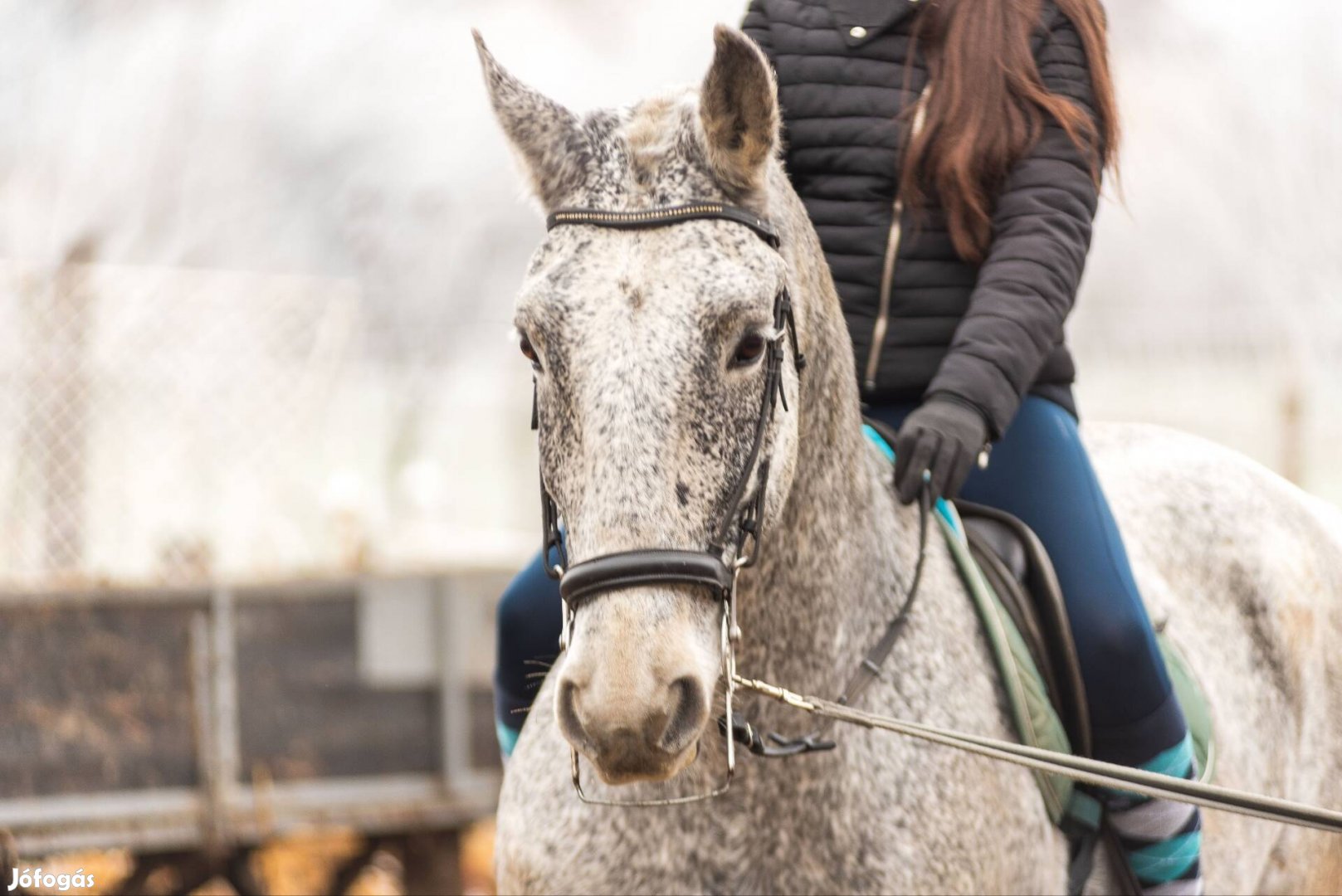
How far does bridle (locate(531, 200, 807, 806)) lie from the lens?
184cm

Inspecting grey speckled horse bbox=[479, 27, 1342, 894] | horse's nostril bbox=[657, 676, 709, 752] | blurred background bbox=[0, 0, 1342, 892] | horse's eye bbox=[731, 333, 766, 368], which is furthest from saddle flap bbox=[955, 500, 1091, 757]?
horse's nostril bbox=[657, 676, 709, 752]

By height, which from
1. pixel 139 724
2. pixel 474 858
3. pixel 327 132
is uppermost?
pixel 327 132

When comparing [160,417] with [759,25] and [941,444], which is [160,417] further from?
[941,444]

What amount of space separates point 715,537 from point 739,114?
2.09 feet

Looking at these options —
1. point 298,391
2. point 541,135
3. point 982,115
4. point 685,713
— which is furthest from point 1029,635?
point 298,391

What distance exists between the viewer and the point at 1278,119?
76.3 feet

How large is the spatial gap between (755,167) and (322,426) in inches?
302

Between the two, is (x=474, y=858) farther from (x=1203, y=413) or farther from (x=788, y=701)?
(x=1203, y=413)

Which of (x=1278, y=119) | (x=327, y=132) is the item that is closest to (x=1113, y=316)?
(x=1278, y=119)

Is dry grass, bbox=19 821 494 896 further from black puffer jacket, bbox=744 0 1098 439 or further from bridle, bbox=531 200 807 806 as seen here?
bridle, bbox=531 200 807 806

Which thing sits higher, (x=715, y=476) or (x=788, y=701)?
(x=715, y=476)

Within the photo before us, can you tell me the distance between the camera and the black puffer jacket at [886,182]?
2766mm

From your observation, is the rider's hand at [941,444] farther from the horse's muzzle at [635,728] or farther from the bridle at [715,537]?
the horse's muzzle at [635,728]

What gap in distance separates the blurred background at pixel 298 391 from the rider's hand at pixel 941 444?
72cm
